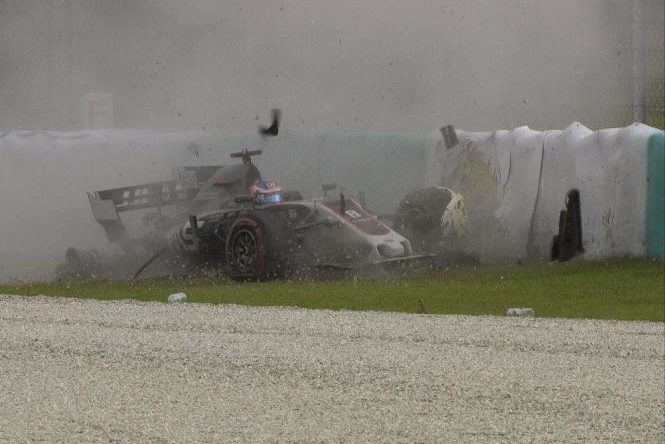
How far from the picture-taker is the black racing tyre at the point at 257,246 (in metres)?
20.1

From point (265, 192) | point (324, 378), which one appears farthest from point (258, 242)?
point (324, 378)

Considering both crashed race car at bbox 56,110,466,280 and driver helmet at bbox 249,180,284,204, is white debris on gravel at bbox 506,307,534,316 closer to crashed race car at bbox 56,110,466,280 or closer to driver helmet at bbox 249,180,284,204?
crashed race car at bbox 56,110,466,280

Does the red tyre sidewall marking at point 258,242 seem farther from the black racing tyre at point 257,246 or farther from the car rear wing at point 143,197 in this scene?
the car rear wing at point 143,197

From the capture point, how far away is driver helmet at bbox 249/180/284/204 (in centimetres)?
2133

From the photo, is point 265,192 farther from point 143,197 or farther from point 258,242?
point 143,197

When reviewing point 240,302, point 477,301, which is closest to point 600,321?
point 477,301

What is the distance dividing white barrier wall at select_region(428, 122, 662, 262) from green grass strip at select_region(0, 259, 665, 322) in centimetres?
82

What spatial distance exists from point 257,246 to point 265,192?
1.49 metres

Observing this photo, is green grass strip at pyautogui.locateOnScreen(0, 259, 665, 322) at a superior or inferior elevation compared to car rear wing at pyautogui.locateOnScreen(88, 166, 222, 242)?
inferior

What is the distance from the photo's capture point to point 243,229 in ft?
67.1

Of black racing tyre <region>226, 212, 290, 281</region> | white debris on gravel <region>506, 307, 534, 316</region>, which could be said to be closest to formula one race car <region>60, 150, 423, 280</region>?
black racing tyre <region>226, 212, 290, 281</region>

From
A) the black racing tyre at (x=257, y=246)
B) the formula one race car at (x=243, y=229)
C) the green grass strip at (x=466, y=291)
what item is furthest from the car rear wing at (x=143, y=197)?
the black racing tyre at (x=257, y=246)

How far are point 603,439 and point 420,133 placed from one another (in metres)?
17.9

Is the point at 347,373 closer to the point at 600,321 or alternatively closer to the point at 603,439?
the point at 603,439
